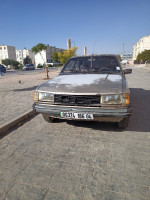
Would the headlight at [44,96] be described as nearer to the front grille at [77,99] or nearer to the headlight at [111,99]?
the front grille at [77,99]

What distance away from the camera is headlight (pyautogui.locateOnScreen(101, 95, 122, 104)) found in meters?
2.43

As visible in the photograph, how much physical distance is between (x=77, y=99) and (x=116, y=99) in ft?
2.27

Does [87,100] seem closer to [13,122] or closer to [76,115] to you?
[76,115]

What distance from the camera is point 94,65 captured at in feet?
12.7

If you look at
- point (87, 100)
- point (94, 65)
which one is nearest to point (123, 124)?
point (87, 100)

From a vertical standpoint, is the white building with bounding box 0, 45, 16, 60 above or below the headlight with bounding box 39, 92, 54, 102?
above

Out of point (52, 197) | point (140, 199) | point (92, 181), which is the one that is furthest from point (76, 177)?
point (140, 199)

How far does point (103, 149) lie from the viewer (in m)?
2.44

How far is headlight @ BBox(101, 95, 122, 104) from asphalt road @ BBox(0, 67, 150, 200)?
786 millimetres

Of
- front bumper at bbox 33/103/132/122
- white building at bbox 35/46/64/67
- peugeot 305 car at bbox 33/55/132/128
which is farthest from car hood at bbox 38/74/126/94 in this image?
white building at bbox 35/46/64/67

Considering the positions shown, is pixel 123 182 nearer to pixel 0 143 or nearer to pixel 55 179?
pixel 55 179

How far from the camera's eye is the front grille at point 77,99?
2.49 meters

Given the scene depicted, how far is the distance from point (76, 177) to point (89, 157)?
1.50 ft

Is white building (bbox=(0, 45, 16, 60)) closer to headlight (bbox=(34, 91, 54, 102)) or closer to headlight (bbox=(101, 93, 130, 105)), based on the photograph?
headlight (bbox=(34, 91, 54, 102))
